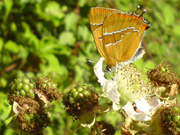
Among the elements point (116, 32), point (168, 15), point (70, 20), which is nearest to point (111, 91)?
point (116, 32)

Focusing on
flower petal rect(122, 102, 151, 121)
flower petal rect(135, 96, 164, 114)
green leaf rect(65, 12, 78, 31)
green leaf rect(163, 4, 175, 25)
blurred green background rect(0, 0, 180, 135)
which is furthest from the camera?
green leaf rect(163, 4, 175, 25)

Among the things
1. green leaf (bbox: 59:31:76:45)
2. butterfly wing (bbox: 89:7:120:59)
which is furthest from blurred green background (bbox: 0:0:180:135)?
butterfly wing (bbox: 89:7:120:59)

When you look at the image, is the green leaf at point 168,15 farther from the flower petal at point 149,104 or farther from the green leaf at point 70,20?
the flower petal at point 149,104

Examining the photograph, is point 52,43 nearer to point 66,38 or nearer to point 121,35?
point 66,38

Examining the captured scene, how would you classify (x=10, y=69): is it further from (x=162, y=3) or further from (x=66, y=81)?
(x=162, y=3)

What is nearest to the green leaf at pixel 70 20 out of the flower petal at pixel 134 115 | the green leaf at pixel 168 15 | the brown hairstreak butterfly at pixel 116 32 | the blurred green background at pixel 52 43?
the blurred green background at pixel 52 43

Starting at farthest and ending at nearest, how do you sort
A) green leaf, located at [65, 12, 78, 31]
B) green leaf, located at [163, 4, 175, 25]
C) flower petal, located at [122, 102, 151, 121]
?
green leaf, located at [163, 4, 175, 25] → green leaf, located at [65, 12, 78, 31] → flower petal, located at [122, 102, 151, 121]

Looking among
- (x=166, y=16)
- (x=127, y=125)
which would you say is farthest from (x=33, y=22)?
(x=127, y=125)

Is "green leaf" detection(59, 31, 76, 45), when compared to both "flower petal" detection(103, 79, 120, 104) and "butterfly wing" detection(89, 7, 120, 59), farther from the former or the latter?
"flower petal" detection(103, 79, 120, 104)

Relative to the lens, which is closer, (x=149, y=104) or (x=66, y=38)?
(x=149, y=104)
